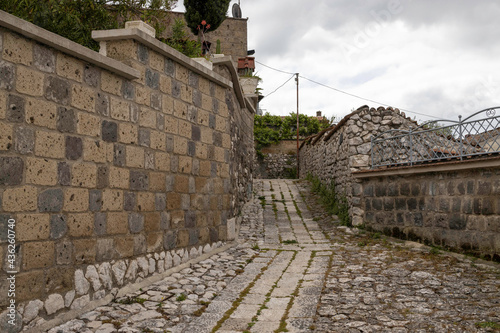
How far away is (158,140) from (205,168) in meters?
1.36

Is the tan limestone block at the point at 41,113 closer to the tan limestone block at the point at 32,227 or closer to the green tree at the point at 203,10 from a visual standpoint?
the tan limestone block at the point at 32,227

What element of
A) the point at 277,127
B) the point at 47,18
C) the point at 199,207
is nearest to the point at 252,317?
the point at 199,207

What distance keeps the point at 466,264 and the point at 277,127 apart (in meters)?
18.0

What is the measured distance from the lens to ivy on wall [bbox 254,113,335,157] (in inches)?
870

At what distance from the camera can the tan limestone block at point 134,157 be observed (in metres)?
4.81

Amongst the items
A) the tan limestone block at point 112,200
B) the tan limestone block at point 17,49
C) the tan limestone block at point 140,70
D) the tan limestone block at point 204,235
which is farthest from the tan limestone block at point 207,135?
the tan limestone block at point 17,49

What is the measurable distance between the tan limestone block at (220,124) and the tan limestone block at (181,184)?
1.34m

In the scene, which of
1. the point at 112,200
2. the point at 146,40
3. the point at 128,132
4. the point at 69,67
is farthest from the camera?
the point at 146,40

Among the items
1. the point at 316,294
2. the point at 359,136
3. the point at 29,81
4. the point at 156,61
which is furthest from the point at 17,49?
the point at 359,136

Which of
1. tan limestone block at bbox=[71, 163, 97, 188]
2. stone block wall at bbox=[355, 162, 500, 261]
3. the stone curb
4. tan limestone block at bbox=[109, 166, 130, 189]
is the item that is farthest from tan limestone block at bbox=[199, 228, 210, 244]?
stone block wall at bbox=[355, 162, 500, 261]

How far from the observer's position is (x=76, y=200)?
158 inches

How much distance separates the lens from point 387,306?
4.17 meters

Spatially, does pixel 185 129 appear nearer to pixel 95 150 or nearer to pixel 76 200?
pixel 95 150

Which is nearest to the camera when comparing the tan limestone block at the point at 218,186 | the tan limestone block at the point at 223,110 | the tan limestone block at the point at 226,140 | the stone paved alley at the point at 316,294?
the stone paved alley at the point at 316,294
